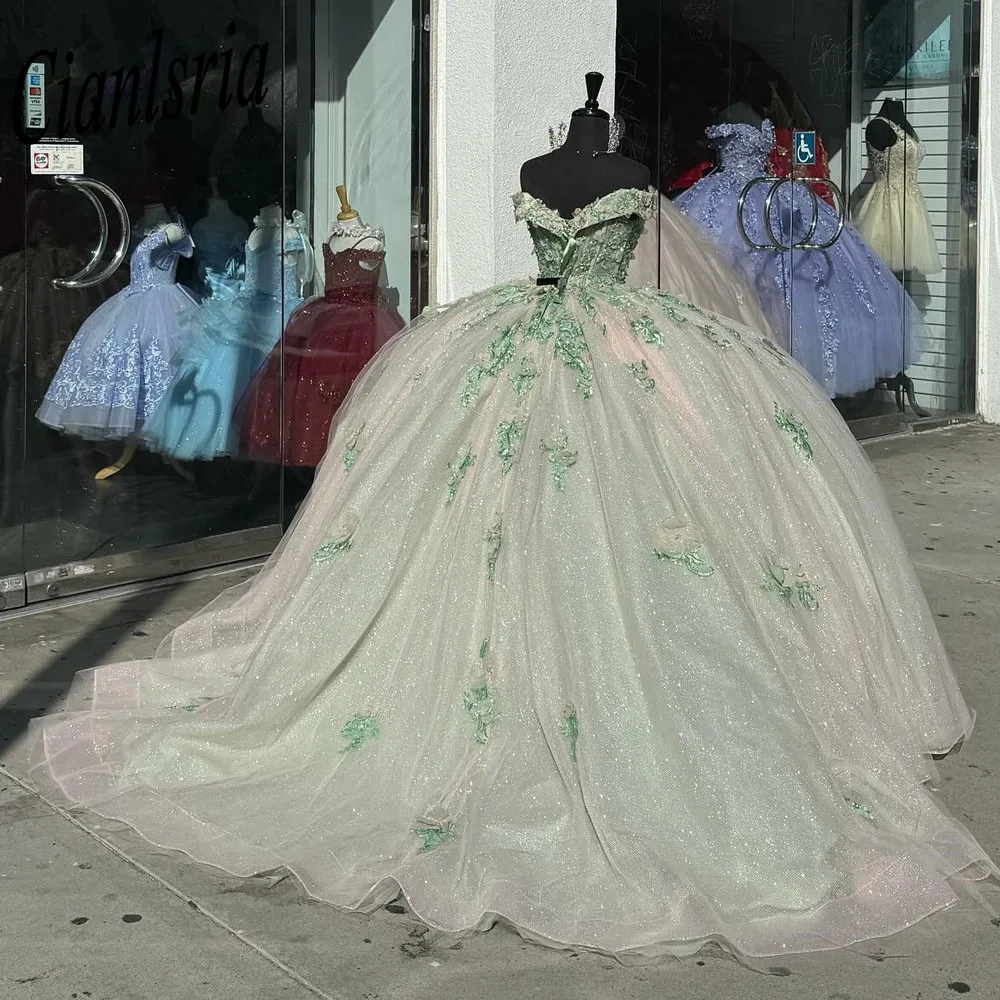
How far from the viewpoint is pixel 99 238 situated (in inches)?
Answer: 222

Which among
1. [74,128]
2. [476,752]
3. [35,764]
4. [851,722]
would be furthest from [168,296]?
[851,722]

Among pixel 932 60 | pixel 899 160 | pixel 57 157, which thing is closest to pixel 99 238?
pixel 57 157

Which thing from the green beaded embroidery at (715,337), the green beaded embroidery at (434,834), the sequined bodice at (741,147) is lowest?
the green beaded embroidery at (434,834)

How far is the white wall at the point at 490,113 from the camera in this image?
645cm

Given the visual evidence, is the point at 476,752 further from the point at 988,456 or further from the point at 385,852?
the point at 988,456

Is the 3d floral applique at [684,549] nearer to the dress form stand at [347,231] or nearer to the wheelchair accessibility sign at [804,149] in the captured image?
the dress form stand at [347,231]

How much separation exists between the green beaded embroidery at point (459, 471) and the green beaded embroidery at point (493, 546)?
0.16m

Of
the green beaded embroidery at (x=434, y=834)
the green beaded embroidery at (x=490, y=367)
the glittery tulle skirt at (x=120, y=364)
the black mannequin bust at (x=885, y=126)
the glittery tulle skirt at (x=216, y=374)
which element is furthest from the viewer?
the black mannequin bust at (x=885, y=126)

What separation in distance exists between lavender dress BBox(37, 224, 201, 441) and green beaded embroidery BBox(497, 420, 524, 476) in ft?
7.39

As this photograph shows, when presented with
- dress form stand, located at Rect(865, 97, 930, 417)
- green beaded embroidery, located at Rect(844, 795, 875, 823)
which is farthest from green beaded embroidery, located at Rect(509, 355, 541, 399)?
dress form stand, located at Rect(865, 97, 930, 417)

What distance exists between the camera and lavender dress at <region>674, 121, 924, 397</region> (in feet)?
25.9

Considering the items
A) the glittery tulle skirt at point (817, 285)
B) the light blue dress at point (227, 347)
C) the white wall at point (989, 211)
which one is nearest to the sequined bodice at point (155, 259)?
the light blue dress at point (227, 347)

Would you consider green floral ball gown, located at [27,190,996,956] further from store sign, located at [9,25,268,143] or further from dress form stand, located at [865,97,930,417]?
dress form stand, located at [865,97,930,417]

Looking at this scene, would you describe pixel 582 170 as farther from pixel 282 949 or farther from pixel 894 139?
pixel 894 139
